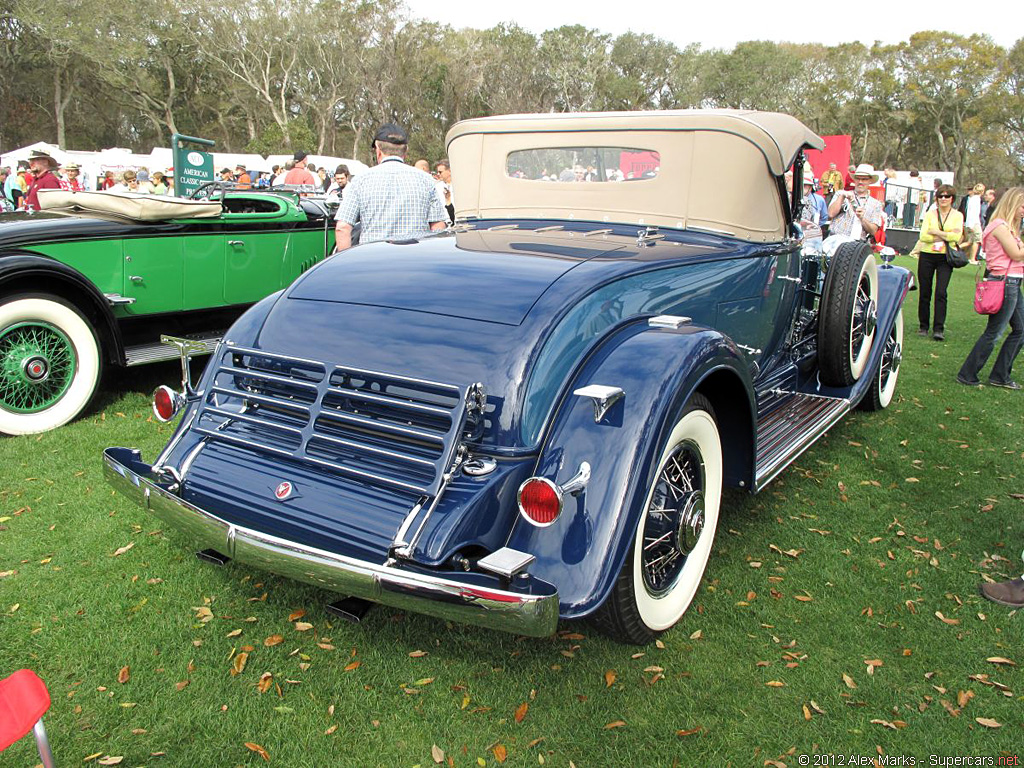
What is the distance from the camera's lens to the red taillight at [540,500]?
2.19m

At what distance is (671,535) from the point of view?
8.85 feet

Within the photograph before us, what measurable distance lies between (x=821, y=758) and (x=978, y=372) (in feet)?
19.8

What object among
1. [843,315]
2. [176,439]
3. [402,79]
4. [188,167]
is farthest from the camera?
[402,79]

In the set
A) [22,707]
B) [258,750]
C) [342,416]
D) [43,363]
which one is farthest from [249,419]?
[43,363]

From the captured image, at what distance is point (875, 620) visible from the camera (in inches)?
118

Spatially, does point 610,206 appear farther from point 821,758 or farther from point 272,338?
point 821,758

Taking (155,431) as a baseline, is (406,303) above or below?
above

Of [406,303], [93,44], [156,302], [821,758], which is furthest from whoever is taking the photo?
[93,44]

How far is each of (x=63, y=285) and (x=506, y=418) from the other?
403 cm

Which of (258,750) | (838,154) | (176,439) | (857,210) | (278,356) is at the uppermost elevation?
(838,154)

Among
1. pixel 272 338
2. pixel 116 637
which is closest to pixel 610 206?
pixel 272 338

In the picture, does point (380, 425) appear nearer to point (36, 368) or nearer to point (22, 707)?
Result: point (22, 707)

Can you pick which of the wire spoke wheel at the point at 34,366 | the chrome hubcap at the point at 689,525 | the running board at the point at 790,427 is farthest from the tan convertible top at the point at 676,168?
the wire spoke wheel at the point at 34,366

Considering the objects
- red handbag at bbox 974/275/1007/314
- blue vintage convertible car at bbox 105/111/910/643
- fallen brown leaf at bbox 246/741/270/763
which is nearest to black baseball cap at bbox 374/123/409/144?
blue vintage convertible car at bbox 105/111/910/643
